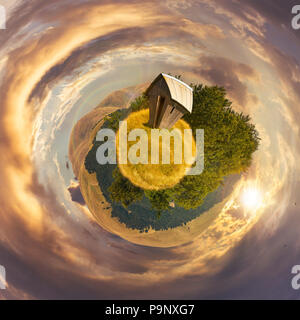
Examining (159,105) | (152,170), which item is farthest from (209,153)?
(159,105)

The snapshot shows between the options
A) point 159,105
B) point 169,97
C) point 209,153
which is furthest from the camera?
point 209,153

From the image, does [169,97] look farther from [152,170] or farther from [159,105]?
[152,170]

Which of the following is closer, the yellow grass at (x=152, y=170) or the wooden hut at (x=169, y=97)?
the wooden hut at (x=169, y=97)

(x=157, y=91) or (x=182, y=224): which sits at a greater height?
(x=157, y=91)

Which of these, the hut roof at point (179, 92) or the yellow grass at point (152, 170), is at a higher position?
the yellow grass at point (152, 170)

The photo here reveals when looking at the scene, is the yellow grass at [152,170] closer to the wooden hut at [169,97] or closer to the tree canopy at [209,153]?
the tree canopy at [209,153]

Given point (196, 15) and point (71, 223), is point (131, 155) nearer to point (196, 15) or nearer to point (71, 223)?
point (71, 223)

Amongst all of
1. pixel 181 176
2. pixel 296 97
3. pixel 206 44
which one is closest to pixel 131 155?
pixel 181 176

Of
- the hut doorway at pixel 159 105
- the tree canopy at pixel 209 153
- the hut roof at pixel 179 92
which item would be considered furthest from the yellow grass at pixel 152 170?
the hut roof at pixel 179 92
